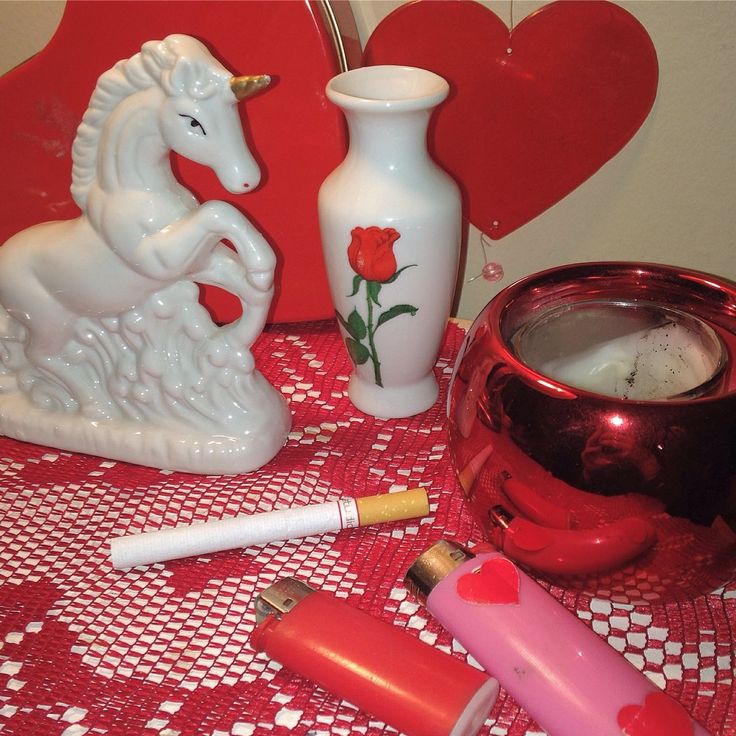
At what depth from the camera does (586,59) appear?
659mm

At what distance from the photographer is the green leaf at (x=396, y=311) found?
61cm

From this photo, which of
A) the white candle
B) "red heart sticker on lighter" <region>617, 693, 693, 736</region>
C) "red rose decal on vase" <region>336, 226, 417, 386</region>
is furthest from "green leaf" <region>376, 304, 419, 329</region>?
"red heart sticker on lighter" <region>617, 693, 693, 736</region>

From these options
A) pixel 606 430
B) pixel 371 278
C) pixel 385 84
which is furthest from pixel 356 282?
pixel 606 430

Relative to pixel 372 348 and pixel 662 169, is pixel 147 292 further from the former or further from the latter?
pixel 662 169

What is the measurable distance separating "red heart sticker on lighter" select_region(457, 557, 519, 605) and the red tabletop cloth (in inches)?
1.4

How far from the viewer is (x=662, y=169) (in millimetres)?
719

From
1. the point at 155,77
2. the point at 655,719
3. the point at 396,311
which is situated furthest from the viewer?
the point at 396,311

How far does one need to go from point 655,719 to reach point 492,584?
10 centimetres

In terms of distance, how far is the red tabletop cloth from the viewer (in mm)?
450

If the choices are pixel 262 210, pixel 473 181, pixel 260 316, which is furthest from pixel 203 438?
pixel 473 181

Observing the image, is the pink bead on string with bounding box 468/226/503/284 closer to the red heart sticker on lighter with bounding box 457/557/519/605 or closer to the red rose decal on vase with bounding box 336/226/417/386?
the red rose decal on vase with bounding box 336/226/417/386

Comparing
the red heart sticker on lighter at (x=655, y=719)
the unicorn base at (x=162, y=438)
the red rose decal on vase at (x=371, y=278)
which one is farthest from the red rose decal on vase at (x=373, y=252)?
the red heart sticker on lighter at (x=655, y=719)

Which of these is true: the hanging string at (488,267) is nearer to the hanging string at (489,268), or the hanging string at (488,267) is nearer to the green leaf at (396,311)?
the hanging string at (489,268)

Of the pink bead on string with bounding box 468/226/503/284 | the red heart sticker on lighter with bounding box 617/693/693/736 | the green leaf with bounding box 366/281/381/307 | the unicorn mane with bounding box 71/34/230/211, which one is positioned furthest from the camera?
the pink bead on string with bounding box 468/226/503/284
